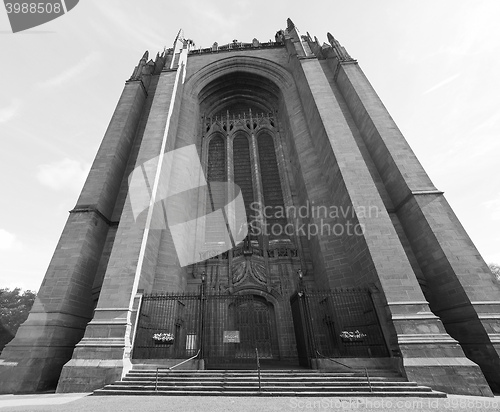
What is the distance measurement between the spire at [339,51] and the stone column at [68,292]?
14.8 meters

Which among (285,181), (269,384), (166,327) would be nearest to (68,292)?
(166,327)

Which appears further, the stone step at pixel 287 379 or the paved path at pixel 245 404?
the stone step at pixel 287 379

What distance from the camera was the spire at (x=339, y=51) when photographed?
16.5m

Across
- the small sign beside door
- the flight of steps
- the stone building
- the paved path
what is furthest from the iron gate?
the paved path

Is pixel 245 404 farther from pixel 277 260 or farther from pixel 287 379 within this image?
pixel 277 260

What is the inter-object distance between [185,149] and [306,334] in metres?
11.7

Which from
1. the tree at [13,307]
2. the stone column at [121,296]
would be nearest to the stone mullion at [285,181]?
the stone column at [121,296]

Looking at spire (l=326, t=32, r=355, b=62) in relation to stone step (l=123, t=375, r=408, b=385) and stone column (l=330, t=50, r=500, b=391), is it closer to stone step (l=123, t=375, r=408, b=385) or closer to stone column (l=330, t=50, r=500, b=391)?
stone column (l=330, t=50, r=500, b=391)

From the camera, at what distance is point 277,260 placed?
12.6 metres

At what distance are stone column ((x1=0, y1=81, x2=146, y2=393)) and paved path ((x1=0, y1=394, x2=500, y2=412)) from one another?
3.28m

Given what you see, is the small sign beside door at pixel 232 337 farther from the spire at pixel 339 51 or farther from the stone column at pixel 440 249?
the spire at pixel 339 51

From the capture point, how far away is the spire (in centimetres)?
1653

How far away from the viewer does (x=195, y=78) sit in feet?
63.3

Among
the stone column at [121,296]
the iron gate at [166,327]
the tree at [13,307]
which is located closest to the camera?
the stone column at [121,296]
